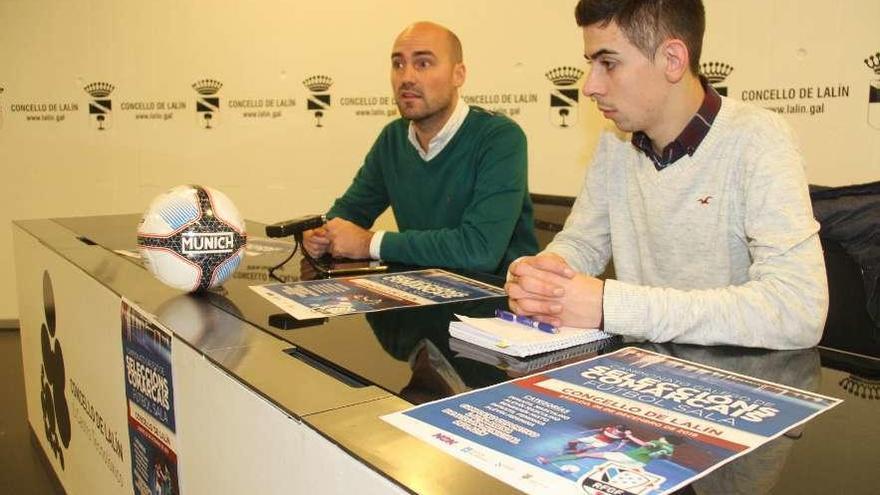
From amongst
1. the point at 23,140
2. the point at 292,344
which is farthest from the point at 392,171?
the point at 23,140

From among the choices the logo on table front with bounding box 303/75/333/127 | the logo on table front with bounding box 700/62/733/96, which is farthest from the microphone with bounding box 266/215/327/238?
the logo on table front with bounding box 303/75/333/127

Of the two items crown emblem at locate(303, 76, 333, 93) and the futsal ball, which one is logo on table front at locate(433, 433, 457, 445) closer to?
the futsal ball

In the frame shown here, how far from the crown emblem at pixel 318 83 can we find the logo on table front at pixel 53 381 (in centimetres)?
233

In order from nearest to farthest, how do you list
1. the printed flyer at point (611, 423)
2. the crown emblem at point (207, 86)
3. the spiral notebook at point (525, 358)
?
1. the printed flyer at point (611, 423)
2. the spiral notebook at point (525, 358)
3. the crown emblem at point (207, 86)

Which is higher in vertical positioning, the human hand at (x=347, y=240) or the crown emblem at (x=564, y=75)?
the crown emblem at (x=564, y=75)

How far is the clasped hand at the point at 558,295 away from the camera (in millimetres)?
1023

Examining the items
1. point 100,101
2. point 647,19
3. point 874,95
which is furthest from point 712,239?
point 100,101

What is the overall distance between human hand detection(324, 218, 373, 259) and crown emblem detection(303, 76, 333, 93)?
2340mm

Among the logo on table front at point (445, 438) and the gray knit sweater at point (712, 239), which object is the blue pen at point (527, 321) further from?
the logo on table front at point (445, 438)

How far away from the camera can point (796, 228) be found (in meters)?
1.09

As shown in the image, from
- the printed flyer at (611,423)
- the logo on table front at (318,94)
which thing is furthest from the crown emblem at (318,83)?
the printed flyer at (611,423)

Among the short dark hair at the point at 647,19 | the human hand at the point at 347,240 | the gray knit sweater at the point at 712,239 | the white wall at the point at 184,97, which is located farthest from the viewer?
the white wall at the point at 184,97

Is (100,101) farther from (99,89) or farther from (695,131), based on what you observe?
(695,131)

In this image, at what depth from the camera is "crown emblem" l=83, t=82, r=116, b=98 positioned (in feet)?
13.2
